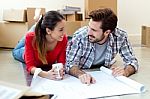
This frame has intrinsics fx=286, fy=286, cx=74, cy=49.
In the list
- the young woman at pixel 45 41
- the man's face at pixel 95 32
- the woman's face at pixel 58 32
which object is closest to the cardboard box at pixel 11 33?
the young woman at pixel 45 41

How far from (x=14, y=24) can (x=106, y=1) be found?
3.95 feet

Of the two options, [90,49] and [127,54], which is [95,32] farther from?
[127,54]

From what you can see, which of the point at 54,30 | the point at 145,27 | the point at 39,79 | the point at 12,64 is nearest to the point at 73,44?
the point at 54,30

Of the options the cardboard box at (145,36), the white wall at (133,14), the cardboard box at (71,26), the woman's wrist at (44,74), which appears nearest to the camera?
the woman's wrist at (44,74)

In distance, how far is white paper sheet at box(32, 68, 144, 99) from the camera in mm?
1395

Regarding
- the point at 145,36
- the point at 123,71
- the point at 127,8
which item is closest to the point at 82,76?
the point at 123,71

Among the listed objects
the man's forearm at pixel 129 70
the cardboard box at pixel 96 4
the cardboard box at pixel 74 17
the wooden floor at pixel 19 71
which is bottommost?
the wooden floor at pixel 19 71

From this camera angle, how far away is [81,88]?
4.88 feet

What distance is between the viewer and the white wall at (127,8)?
390cm

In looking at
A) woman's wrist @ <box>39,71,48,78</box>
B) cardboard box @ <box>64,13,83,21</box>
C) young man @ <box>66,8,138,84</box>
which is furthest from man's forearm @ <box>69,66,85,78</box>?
cardboard box @ <box>64,13,83,21</box>

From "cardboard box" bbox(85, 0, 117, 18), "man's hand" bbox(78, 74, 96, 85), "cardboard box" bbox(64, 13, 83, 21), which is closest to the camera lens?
"man's hand" bbox(78, 74, 96, 85)

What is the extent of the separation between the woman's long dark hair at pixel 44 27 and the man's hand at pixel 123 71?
19.5 inches

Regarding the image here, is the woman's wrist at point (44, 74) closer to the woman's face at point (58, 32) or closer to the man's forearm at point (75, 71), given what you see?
the man's forearm at point (75, 71)

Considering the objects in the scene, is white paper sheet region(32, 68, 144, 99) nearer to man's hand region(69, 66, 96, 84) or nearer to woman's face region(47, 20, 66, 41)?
man's hand region(69, 66, 96, 84)
